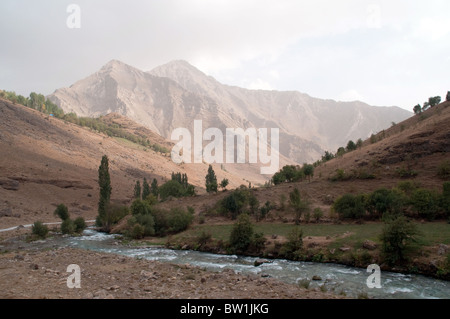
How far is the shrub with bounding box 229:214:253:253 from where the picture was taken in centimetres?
3209

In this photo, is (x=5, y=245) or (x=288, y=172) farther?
(x=288, y=172)

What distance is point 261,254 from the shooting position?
30.4 meters

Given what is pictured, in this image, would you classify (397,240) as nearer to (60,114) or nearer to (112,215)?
(112,215)

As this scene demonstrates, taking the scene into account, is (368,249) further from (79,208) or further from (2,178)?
(2,178)

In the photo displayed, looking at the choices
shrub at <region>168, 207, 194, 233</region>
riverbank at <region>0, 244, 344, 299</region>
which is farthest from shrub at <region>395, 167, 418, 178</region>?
riverbank at <region>0, 244, 344, 299</region>

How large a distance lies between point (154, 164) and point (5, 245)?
389 ft

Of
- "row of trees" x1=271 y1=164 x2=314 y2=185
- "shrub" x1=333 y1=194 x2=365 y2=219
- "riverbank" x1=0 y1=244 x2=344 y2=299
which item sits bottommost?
"riverbank" x1=0 y1=244 x2=344 y2=299

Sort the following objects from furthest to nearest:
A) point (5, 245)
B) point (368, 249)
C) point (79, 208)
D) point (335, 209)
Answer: point (79, 208) < point (335, 209) < point (5, 245) < point (368, 249)

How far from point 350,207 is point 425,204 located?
9.20m

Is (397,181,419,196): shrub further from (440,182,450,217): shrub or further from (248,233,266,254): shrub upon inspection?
(248,233,266,254): shrub

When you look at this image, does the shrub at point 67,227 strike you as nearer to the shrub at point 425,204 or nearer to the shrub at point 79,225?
the shrub at point 79,225

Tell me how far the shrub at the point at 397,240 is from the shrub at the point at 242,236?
13.9 meters

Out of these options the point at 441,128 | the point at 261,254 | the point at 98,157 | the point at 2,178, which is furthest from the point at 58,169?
the point at 441,128

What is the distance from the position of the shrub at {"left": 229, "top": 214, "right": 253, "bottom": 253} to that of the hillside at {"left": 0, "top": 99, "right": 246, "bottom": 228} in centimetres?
4950
